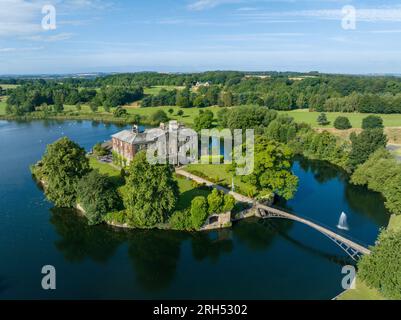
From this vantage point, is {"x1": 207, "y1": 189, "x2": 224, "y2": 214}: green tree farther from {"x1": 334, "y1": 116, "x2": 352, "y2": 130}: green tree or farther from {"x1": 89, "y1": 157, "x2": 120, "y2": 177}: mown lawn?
{"x1": 334, "y1": 116, "x2": 352, "y2": 130}: green tree

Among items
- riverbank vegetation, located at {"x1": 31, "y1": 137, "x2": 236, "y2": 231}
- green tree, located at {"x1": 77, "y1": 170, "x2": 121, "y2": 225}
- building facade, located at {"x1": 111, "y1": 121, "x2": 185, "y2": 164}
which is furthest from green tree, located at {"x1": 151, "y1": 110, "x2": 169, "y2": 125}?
green tree, located at {"x1": 77, "y1": 170, "x2": 121, "y2": 225}

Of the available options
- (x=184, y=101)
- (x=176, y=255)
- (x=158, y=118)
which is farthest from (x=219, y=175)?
(x=184, y=101)

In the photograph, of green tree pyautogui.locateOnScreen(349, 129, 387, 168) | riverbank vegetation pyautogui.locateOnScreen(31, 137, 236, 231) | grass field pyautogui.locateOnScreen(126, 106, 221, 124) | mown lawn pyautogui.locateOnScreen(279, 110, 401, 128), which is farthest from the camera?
grass field pyautogui.locateOnScreen(126, 106, 221, 124)

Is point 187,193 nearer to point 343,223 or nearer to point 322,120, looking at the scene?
point 343,223

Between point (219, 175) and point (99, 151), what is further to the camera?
point (99, 151)

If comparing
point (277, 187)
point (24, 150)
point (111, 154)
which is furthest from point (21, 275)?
point (24, 150)

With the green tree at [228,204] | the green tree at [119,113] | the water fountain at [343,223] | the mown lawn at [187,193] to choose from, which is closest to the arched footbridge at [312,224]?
the mown lawn at [187,193]
